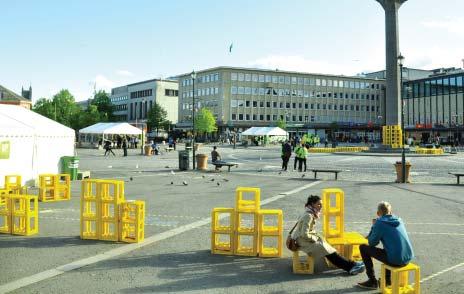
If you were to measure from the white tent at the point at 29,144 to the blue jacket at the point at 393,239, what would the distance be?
15.2 meters

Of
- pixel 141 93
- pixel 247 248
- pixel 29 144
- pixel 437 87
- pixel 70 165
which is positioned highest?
pixel 141 93

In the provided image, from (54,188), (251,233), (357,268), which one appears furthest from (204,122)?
(357,268)

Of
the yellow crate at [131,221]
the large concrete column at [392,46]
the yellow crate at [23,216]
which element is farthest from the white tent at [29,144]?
the large concrete column at [392,46]

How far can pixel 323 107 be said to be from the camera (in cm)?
12119

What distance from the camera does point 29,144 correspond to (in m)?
18.8

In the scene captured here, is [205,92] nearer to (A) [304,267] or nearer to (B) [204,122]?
(B) [204,122]

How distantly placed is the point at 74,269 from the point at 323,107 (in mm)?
117755

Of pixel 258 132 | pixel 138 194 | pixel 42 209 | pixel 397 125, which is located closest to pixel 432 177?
pixel 138 194

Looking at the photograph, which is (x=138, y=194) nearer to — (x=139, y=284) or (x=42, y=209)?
(x=42, y=209)

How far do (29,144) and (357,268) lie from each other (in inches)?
615

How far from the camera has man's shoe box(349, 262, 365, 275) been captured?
7039mm

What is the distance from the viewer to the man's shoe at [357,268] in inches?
277

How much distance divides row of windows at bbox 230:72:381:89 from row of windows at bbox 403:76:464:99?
21.1m

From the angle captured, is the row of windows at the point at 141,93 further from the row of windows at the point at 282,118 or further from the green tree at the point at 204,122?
the green tree at the point at 204,122
